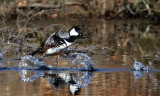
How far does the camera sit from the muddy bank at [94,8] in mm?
24703

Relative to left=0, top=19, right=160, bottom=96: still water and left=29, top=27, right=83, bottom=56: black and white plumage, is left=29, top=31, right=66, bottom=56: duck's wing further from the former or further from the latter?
left=0, top=19, right=160, bottom=96: still water

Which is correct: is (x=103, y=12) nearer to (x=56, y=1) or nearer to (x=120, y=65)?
(x=56, y=1)

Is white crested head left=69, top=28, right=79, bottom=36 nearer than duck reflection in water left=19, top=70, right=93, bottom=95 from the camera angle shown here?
No

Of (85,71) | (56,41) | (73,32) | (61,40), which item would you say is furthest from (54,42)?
(85,71)

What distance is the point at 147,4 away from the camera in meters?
25.0

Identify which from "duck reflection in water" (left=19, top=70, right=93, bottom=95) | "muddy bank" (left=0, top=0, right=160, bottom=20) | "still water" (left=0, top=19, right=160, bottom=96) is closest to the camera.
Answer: "still water" (left=0, top=19, right=160, bottom=96)

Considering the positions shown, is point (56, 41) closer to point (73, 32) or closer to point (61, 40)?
point (61, 40)

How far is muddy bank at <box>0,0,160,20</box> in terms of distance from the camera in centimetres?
2470

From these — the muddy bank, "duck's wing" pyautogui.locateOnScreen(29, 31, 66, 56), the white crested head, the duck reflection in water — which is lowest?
the duck reflection in water

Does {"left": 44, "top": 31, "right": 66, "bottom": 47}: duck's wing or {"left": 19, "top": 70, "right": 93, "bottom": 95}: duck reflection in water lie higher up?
{"left": 44, "top": 31, "right": 66, "bottom": 47}: duck's wing

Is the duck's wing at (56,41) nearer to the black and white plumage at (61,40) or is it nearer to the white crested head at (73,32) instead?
the black and white plumage at (61,40)

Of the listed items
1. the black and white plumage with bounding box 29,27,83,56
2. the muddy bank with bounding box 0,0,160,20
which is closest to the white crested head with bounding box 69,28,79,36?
the black and white plumage with bounding box 29,27,83,56

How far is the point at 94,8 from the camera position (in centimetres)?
2567

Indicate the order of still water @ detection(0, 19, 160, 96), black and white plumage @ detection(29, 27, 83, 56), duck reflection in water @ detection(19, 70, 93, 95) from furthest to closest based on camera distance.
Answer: black and white plumage @ detection(29, 27, 83, 56) → duck reflection in water @ detection(19, 70, 93, 95) → still water @ detection(0, 19, 160, 96)
